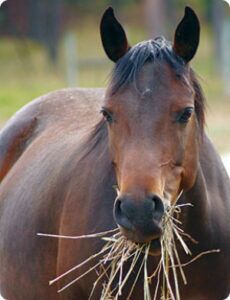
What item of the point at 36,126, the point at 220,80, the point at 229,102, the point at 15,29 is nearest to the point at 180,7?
the point at 15,29

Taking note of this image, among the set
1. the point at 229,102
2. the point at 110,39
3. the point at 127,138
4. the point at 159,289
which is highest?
the point at 110,39

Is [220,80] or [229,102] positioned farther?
[220,80]

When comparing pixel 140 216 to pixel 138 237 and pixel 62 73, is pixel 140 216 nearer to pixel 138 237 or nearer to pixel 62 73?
pixel 138 237

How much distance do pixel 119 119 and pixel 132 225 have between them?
0.58 meters

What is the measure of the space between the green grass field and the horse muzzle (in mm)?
11614

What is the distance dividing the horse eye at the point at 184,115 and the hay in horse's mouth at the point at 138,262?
1.32 ft

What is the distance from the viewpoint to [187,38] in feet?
16.1

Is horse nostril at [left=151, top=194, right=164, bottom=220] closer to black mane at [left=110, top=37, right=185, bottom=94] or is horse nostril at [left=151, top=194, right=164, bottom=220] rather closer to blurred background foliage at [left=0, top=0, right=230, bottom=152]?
black mane at [left=110, top=37, right=185, bottom=94]

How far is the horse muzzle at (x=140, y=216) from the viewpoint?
14.0 ft

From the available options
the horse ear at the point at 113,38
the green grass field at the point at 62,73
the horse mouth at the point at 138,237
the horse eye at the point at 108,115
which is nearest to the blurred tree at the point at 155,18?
the green grass field at the point at 62,73

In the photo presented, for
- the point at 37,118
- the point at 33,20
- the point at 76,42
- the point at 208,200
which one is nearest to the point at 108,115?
the point at 208,200

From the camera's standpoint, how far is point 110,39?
4949mm

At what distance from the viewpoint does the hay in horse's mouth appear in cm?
466

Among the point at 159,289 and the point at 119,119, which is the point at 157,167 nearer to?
the point at 119,119
